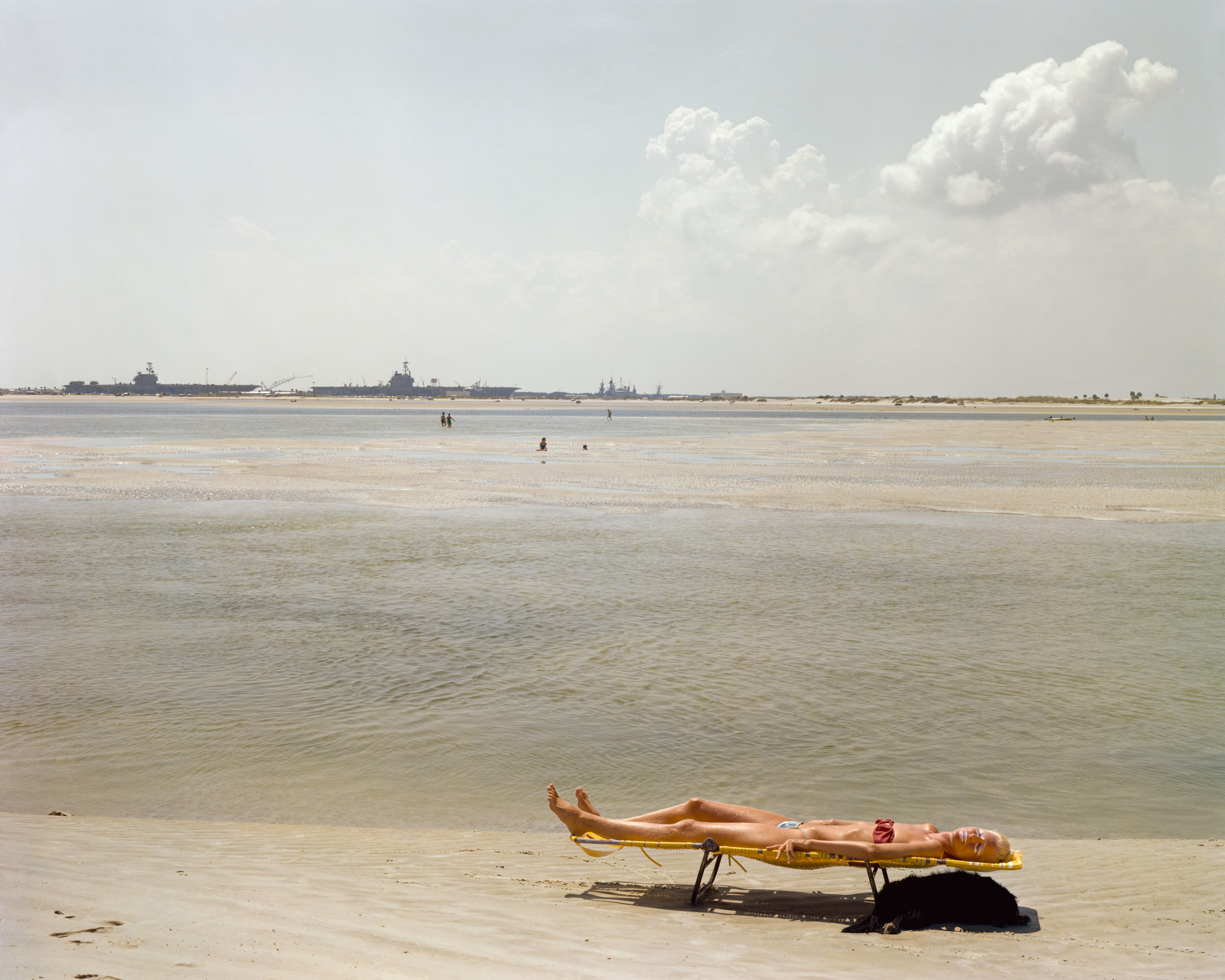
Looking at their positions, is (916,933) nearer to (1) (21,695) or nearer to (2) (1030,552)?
(1) (21,695)

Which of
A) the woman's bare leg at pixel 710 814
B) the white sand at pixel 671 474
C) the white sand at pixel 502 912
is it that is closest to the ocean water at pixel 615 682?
the white sand at pixel 502 912

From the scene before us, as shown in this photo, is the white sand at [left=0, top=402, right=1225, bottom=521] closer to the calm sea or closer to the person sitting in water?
the calm sea

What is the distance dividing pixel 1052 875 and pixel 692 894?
2.61 m

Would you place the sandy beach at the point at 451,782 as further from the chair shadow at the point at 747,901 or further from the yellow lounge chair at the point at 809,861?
the yellow lounge chair at the point at 809,861

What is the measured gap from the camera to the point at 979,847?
585cm

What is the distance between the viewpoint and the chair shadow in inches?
233

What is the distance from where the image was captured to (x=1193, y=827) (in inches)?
299

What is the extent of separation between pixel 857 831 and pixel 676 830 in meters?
1.19

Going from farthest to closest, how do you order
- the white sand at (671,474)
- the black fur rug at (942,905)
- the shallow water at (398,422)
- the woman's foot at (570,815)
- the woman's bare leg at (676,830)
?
the shallow water at (398,422) < the white sand at (671,474) < the woman's foot at (570,815) < the woman's bare leg at (676,830) < the black fur rug at (942,905)

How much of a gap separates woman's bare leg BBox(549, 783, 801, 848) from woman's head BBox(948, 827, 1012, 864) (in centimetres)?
99

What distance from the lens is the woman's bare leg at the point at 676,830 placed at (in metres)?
6.05

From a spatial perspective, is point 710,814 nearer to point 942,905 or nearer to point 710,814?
point 710,814

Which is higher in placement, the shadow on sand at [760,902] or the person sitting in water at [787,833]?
the person sitting in water at [787,833]

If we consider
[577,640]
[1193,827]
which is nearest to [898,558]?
[577,640]
